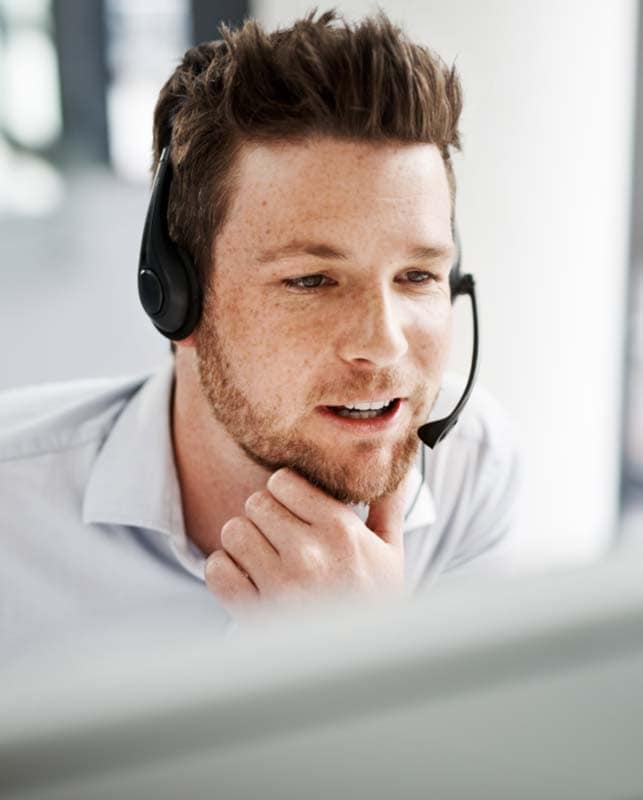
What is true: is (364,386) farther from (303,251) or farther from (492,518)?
(492,518)

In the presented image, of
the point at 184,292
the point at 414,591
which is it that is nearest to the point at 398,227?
the point at 184,292

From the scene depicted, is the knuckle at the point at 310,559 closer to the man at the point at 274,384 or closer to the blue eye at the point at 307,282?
the man at the point at 274,384

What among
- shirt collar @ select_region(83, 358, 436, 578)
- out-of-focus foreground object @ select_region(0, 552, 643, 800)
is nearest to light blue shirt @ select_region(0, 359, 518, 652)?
shirt collar @ select_region(83, 358, 436, 578)

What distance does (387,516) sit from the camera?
0.64 meters

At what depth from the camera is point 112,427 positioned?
2.24ft

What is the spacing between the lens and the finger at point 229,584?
0.60 m

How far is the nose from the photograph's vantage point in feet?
1.84

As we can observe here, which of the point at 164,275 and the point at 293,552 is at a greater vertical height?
the point at 164,275

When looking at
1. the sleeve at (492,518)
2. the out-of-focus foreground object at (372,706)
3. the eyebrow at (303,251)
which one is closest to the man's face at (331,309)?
the eyebrow at (303,251)

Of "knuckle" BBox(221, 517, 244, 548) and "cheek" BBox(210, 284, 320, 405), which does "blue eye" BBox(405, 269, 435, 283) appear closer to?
"cheek" BBox(210, 284, 320, 405)

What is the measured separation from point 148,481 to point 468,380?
251 mm

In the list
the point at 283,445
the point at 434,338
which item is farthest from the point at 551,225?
the point at 283,445

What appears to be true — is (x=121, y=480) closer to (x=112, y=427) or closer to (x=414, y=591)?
(x=112, y=427)

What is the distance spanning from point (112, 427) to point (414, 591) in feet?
0.86
